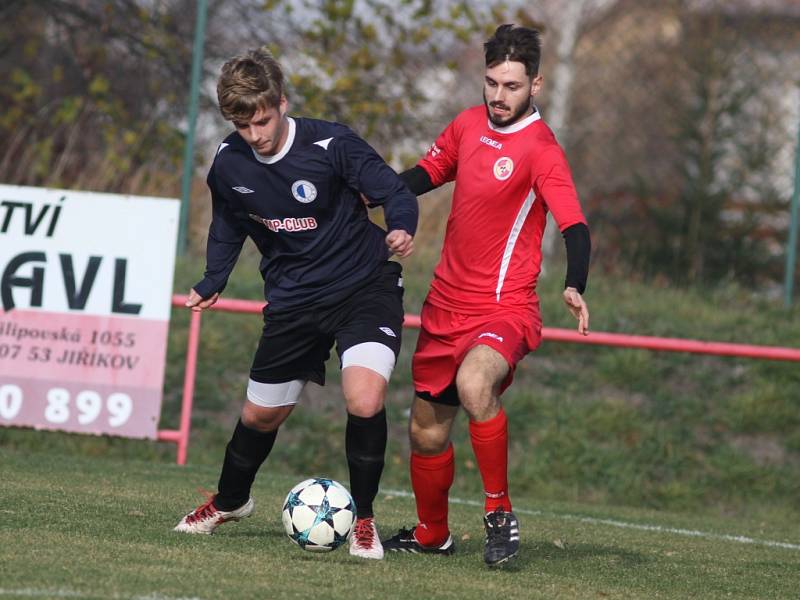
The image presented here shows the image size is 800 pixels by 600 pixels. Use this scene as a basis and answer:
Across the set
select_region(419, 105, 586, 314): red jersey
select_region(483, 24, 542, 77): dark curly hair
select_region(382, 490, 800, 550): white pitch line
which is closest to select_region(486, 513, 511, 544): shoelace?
select_region(419, 105, 586, 314): red jersey

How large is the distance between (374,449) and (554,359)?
6.11 meters

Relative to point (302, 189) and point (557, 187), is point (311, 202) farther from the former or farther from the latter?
point (557, 187)

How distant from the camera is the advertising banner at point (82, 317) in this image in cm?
A: 878

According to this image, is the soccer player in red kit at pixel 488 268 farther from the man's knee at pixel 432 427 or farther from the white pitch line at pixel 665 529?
the white pitch line at pixel 665 529

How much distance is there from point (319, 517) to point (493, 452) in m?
0.73

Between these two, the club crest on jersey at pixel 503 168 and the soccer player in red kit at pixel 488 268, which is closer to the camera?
the soccer player in red kit at pixel 488 268

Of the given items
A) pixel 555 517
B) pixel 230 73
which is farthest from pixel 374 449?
pixel 555 517

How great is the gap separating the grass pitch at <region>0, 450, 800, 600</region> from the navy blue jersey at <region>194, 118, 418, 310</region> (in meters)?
1.08

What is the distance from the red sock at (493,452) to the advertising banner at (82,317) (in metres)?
3.96

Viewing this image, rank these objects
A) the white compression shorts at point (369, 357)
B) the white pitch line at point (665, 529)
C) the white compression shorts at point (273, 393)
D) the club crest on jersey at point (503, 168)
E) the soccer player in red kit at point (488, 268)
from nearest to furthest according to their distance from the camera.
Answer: the white compression shorts at point (369, 357) < the soccer player in red kit at point (488, 268) < the white compression shorts at point (273, 393) < the club crest on jersey at point (503, 168) < the white pitch line at point (665, 529)

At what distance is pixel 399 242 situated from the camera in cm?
507

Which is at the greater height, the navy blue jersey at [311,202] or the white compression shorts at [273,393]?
the navy blue jersey at [311,202]

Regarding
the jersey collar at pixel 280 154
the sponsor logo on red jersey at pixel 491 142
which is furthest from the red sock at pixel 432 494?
the jersey collar at pixel 280 154

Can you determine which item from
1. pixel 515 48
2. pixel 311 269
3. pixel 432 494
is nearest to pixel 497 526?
pixel 432 494
